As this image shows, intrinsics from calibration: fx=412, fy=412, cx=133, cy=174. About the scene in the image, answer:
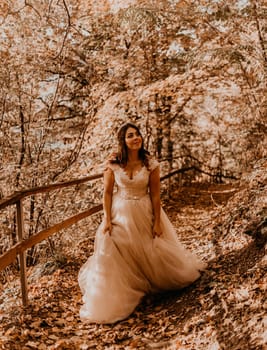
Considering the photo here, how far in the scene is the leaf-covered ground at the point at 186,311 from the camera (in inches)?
130

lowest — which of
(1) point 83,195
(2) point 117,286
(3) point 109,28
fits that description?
(2) point 117,286

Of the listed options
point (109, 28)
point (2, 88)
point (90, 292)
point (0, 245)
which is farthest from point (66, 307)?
point (109, 28)

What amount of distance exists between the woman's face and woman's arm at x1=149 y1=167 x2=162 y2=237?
0.34 m

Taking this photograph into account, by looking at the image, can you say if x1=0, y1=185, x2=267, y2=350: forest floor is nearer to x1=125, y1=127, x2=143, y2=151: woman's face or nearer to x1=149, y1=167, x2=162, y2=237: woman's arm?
x1=149, y1=167, x2=162, y2=237: woman's arm

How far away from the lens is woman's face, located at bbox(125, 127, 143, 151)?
168 inches

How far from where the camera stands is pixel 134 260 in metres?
4.32

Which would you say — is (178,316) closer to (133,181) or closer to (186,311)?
(186,311)

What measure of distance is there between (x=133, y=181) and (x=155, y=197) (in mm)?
292

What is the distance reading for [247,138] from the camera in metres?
8.16

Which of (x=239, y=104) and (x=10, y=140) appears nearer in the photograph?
(x=10, y=140)

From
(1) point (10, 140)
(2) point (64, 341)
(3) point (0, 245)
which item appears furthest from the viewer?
(1) point (10, 140)

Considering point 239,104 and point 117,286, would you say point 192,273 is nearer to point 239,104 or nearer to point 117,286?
point 117,286

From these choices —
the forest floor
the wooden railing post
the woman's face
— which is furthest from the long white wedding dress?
the wooden railing post

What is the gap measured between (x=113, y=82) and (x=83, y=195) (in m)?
2.20
